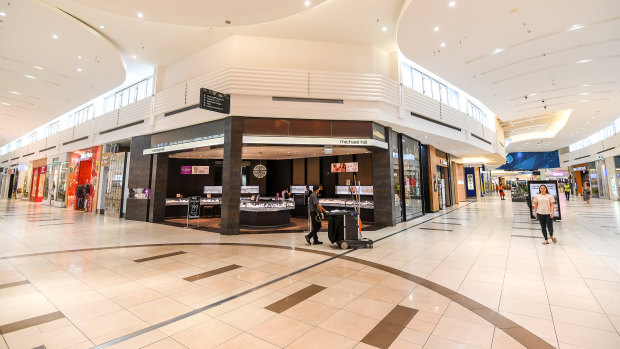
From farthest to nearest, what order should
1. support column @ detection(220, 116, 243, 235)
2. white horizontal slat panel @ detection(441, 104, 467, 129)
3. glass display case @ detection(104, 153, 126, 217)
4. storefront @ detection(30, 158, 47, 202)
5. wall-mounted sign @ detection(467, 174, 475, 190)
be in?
wall-mounted sign @ detection(467, 174, 475, 190), storefront @ detection(30, 158, 47, 202), glass display case @ detection(104, 153, 126, 217), white horizontal slat panel @ detection(441, 104, 467, 129), support column @ detection(220, 116, 243, 235)

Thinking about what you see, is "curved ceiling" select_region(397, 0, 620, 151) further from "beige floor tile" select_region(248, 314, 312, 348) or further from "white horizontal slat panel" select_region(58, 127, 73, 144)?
"white horizontal slat panel" select_region(58, 127, 73, 144)

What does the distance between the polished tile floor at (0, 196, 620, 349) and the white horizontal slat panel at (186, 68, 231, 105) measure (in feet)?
16.0

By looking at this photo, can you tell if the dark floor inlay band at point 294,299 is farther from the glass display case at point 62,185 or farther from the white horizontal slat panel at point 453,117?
the glass display case at point 62,185

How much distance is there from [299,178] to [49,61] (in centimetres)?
1015

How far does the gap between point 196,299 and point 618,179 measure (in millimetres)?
29659

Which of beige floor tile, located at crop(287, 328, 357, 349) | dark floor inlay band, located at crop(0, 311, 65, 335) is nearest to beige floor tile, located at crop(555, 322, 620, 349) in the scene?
beige floor tile, located at crop(287, 328, 357, 349)

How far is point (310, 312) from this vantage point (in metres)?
2.65

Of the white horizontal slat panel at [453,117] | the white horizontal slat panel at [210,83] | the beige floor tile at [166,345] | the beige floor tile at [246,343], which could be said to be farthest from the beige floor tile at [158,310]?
the white horizontal slat panel at [453,117]

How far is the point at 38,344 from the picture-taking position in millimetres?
2061

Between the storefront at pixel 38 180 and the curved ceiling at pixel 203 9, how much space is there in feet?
75.5

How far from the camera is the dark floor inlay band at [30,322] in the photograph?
7.53 ft

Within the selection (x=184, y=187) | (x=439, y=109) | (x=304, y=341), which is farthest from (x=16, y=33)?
(x=439, y=109)

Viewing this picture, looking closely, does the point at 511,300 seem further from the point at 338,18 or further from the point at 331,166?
the point at 331,166

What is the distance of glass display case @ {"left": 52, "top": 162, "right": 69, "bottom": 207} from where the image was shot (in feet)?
53.4
